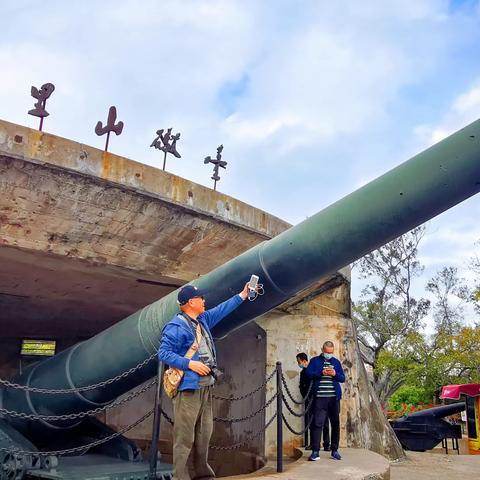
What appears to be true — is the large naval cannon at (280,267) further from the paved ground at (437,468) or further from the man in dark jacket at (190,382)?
the paved ground at (437,468)

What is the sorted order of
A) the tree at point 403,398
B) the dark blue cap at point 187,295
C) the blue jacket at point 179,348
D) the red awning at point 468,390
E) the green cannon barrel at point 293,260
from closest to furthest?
1. the green cannon barrel at point 293,260
2. the blue jacket at point 179,348
3. the dark blue cap at point 187,295
4. the red awning at point 468,390
5. the tree at point 403,398

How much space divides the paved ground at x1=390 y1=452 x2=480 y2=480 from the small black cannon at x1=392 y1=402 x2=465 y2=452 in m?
3.85

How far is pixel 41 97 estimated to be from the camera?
521cm

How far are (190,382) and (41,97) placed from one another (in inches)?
136

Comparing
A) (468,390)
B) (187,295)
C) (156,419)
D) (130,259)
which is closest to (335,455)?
(156,419)

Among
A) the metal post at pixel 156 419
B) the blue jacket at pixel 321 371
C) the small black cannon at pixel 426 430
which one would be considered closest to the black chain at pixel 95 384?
the metal post at pixel 156 419

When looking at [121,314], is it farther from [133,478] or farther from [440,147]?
[440,147]

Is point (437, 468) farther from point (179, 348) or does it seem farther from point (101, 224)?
point (179, 348)

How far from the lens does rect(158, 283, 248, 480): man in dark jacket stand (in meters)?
2.97

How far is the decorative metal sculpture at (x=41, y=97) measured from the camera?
5086mm

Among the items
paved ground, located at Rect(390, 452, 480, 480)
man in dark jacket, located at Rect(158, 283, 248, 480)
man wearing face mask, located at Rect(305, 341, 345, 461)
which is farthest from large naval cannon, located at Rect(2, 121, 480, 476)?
paved ground, located at Rect(390, 452, 480, 480)

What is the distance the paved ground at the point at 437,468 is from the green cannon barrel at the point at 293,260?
3.24 meters

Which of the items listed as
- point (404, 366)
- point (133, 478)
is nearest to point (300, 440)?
point (133, 478)

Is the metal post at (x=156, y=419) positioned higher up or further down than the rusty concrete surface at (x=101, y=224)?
further down
